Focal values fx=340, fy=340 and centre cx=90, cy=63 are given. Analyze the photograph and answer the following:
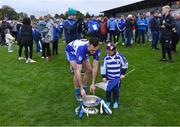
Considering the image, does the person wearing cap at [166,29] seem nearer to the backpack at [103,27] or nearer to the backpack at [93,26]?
the backpack at [93,26]

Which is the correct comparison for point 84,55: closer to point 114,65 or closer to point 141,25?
point 114,65

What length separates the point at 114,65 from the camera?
288 inches

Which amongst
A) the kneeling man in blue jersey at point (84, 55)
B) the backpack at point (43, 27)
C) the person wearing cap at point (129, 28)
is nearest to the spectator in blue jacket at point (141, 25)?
the person wearing cap at point (129, 28)

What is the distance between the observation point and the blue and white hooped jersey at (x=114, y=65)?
23.9 feet

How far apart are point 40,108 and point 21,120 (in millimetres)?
821

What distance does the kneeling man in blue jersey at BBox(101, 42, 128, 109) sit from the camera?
7277 millimetres

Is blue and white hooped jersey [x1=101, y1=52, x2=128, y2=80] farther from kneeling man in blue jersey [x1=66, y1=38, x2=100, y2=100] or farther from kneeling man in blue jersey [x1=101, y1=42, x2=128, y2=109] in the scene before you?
kneeling man in blue jersey [x1=66, y1=38, x2=100, y2=100]

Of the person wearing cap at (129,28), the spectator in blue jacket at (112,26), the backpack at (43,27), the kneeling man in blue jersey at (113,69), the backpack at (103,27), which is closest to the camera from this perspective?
the kneeling man in blue jersey at (113,69)

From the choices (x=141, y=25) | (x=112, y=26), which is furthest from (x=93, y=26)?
(x=141, y=25)

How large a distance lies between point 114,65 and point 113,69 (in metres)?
0.09

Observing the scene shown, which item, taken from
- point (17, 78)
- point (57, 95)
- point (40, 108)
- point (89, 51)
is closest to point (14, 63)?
point (17, 78)

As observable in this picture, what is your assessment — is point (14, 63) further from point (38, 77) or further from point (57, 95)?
point (57, 95)

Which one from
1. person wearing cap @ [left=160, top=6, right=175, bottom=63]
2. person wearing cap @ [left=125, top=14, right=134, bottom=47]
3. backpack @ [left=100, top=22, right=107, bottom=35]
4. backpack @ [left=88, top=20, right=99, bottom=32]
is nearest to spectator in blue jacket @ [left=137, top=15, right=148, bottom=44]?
person wearing cap @ [left=125, top=14, right=134, bottom=47]

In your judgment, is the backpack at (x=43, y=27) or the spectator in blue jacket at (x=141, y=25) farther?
the spectator in blue jacket at (x=141, y=25)
